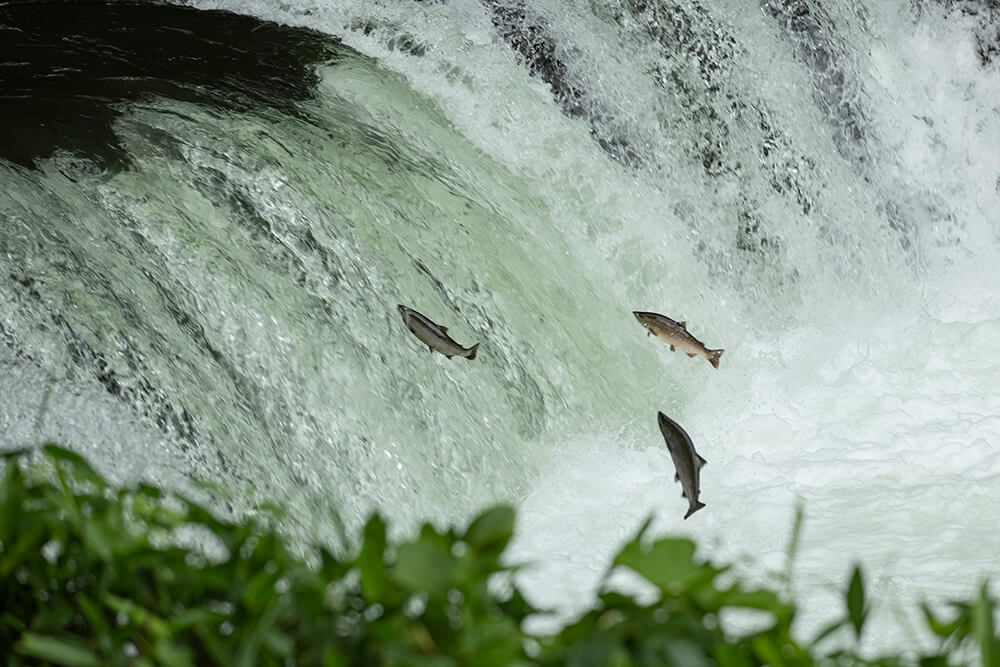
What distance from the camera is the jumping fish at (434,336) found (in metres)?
3.44

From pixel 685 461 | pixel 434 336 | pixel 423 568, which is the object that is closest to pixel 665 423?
pixel 685 461

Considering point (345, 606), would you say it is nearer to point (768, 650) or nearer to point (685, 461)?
point (768, 650)

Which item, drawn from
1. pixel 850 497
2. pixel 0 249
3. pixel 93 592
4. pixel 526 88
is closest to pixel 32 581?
pixel 93 592

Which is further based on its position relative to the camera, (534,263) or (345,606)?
(534,263)

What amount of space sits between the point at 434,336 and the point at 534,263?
3.20 ft

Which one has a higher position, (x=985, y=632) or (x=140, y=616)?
(x=985, y=632)

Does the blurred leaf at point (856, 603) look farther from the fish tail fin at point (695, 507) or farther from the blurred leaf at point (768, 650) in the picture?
the fish tail fin at point (695, 507)

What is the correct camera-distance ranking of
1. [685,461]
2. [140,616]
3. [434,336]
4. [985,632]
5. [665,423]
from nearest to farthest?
[985,632], [140,616], [665,423], [685,461], [434,336]

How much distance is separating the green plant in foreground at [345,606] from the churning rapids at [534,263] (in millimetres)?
1509

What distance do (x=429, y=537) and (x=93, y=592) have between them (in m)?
0.35

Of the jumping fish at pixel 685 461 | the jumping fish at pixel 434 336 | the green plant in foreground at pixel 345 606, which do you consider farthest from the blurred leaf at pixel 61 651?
the jumping fish at pixel 434 336

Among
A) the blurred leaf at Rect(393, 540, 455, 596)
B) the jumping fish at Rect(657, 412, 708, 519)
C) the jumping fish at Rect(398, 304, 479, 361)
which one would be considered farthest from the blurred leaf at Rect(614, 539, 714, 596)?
the jumping fish at Rect(398, 304, 479, 361)

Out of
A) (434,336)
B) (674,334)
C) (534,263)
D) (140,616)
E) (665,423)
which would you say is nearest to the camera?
(140,616)

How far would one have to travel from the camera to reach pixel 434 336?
11.5 ft
